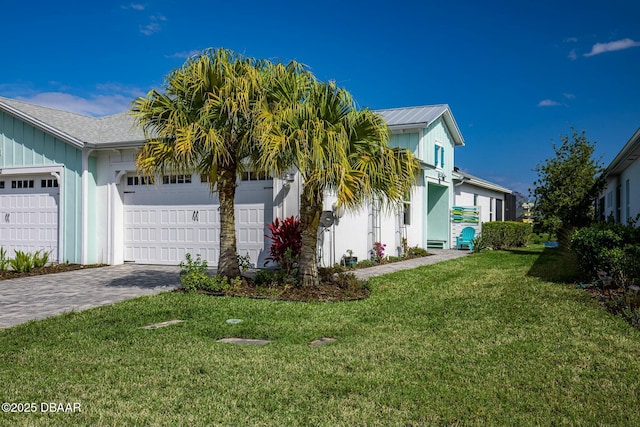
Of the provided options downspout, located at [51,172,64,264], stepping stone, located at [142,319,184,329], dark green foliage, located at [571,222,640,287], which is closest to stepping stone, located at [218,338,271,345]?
stepping stone, located at [142,319,184,329]

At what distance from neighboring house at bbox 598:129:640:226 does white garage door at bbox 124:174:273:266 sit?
8524 mm

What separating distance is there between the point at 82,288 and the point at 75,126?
7365 mm

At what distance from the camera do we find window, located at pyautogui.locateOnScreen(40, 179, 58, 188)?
48.2 ft

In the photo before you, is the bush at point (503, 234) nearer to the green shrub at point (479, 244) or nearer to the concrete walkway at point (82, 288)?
the green shrub at point (479, 244)

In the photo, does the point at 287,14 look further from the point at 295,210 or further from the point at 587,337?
the point at 587,337

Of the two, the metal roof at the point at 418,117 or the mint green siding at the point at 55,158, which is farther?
the metal roof at the point at 418,117

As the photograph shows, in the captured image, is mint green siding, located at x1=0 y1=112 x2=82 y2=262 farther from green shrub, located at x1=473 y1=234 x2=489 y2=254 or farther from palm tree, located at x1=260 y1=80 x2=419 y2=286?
green shrub, located at x1=473 y1=234 x2=489 y2=254

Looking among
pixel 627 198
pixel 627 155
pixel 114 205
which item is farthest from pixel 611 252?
pixel 114 205

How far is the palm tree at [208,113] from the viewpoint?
854cm

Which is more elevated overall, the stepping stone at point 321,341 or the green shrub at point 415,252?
the green shrub at point 415,252

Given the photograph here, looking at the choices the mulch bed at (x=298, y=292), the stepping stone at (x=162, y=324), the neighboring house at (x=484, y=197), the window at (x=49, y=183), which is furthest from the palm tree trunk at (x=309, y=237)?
the neighboring house at (x=484, y=197)

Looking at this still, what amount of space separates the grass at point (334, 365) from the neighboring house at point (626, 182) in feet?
18.7

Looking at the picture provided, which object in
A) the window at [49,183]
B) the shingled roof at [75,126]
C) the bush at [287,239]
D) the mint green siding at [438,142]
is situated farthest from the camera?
the mint green siding at [438,142]

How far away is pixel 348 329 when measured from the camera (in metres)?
6.31
